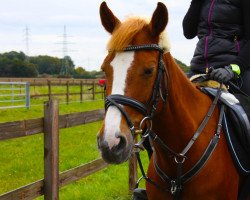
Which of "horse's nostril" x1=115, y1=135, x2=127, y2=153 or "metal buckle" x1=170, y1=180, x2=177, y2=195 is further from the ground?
"horse's nostril" x1=115, y1=135, x2=127, y2=153

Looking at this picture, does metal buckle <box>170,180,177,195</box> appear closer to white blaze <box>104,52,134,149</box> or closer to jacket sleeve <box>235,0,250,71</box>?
white blaze <box>104,52,134,149</box>

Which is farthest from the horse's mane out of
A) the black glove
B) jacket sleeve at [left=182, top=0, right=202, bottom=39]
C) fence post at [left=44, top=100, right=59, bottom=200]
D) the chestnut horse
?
fence post at [left=44, top=100, right=59, bottom=200]

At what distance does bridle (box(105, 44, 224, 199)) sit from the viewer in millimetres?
2594

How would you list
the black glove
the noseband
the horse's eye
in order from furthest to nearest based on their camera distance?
the black glove
the horse's eye
the noseband

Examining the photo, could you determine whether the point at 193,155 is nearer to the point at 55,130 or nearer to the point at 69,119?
the point at 55,130

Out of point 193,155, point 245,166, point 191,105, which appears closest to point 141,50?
point 191,105

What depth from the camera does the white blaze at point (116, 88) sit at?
2459 millimetres

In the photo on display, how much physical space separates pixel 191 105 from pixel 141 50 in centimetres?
77

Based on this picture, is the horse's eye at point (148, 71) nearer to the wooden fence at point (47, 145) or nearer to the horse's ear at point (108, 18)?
the horse's ear at point (108, 18)

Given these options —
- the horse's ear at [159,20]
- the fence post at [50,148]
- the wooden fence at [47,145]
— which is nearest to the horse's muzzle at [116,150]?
the horse's ear at [159,20]

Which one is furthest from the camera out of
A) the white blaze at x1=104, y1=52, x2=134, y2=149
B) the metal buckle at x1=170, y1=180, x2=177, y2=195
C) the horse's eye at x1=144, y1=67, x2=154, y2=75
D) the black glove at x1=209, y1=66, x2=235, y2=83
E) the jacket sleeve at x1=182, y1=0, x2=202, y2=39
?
the jacket sleeve at x1=182, y1=0, x2=202, y2=39

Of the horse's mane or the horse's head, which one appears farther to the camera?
the horse's mane

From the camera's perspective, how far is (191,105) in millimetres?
3287

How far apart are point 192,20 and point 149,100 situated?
1.72 m
